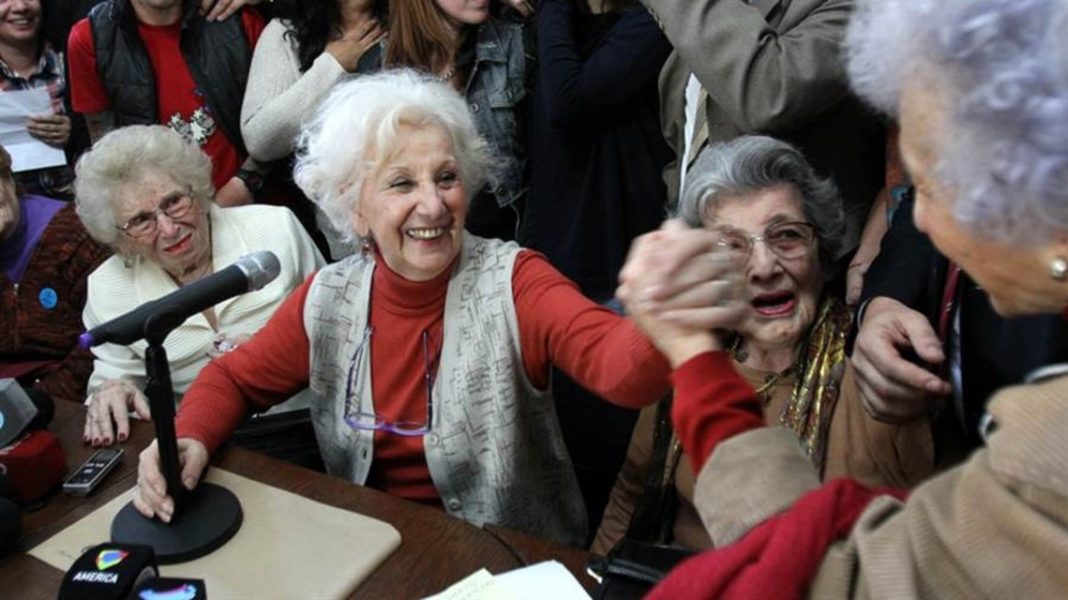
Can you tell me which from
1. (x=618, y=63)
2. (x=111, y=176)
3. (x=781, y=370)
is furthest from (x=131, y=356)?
(x=781, y=370)

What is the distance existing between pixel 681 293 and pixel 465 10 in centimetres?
179

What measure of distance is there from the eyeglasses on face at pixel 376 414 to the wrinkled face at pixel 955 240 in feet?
3.97

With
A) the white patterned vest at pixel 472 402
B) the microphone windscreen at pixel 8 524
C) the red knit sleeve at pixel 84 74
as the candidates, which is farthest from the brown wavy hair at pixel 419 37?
the microphone windscreen at pixel 8 524

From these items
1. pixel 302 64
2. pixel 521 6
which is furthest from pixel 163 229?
pixel 521 6

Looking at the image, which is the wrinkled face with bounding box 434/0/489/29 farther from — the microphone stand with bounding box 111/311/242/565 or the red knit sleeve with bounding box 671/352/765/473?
the red knit sleeve with bounding box 671/352/765/473

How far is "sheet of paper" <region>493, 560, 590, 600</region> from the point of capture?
1.34m

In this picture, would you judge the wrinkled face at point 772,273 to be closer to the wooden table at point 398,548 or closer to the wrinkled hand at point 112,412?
the wooden table at point 398,548

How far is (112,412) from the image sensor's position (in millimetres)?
1961

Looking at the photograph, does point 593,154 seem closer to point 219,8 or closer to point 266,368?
point 266,368

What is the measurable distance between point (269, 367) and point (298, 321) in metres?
0.12

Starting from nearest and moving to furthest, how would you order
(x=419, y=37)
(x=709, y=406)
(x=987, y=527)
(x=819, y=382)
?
(x=987, y=527) → (x=709, y=406) → (x=819, y=382) → (x=419, y=37)

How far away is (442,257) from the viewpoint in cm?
186

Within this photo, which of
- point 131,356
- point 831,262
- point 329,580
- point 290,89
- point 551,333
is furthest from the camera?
point 290,89

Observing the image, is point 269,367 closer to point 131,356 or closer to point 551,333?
point 131,356
